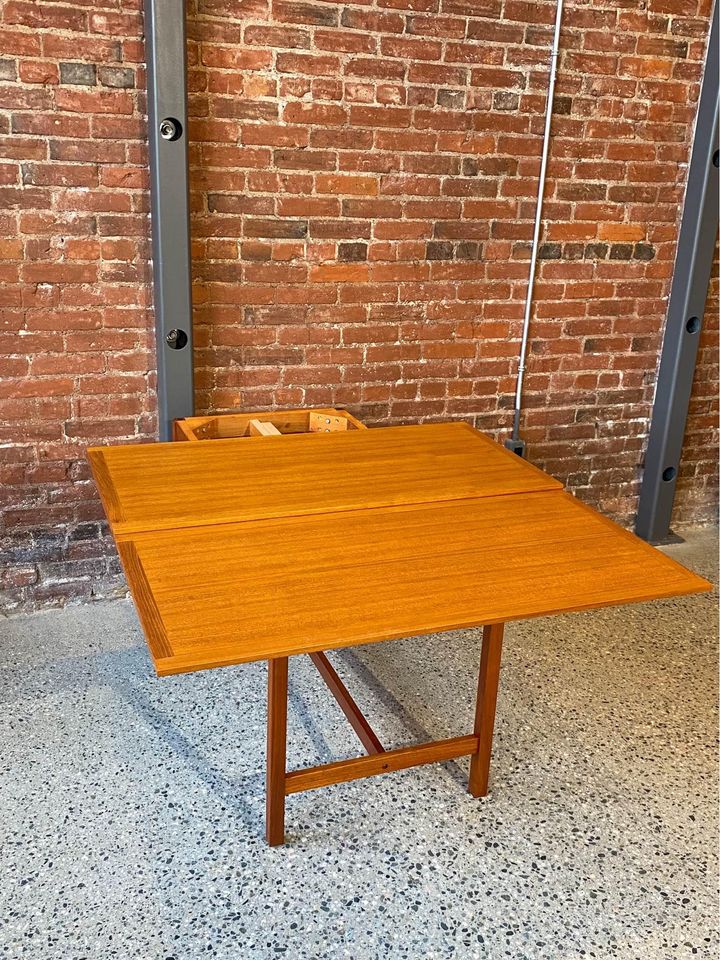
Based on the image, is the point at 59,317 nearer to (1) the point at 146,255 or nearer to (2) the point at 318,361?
(1) the point at 146,255

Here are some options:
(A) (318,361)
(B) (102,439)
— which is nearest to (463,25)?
(A) (318,361)

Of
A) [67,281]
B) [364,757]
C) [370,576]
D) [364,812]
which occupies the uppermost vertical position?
[67,281]

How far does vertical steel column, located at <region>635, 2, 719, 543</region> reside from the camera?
11.4 ft

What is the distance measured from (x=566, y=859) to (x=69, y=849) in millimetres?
1193

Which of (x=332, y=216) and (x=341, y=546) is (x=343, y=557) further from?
(x=332, y=216)

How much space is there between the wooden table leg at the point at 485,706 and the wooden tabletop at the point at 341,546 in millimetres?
274

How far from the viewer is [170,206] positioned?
9.10ft

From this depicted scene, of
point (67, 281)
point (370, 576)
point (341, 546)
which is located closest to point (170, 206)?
point (67, 281)

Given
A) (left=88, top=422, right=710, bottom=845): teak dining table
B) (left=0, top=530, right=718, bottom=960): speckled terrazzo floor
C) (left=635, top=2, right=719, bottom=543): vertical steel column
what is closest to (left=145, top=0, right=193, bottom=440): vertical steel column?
(left=88, top=422, right=710, bottom=845): teak dining table

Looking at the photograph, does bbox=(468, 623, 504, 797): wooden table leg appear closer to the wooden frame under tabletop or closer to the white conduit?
the wooden frame under tabletop

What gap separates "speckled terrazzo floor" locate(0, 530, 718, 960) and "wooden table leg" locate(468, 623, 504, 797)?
7 cm

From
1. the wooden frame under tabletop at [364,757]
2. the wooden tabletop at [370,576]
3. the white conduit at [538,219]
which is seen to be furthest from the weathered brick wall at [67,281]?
the white conduit at [538,219]

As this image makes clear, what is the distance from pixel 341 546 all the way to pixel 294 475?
1.61ft

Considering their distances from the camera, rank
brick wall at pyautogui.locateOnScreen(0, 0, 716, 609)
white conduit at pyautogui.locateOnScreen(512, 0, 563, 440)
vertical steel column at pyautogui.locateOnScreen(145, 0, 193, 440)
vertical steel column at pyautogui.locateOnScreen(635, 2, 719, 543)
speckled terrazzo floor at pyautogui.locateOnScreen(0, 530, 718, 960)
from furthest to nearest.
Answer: vertical steel column at pyautogui.locateOnScreen(635, 2, 719, 543), white conduit at pyautogui.locateOnScreen(512, 0, 563, 440), brick wall at pyautogui.locateOnScreen(0, 0, 716, 609), vertical steel column at pyautogui.locateOnScreen(145, 0, 193, 440), speckled terrazzo floor at pyautogui.locateOnScreen(0, 530, 718, 960)
